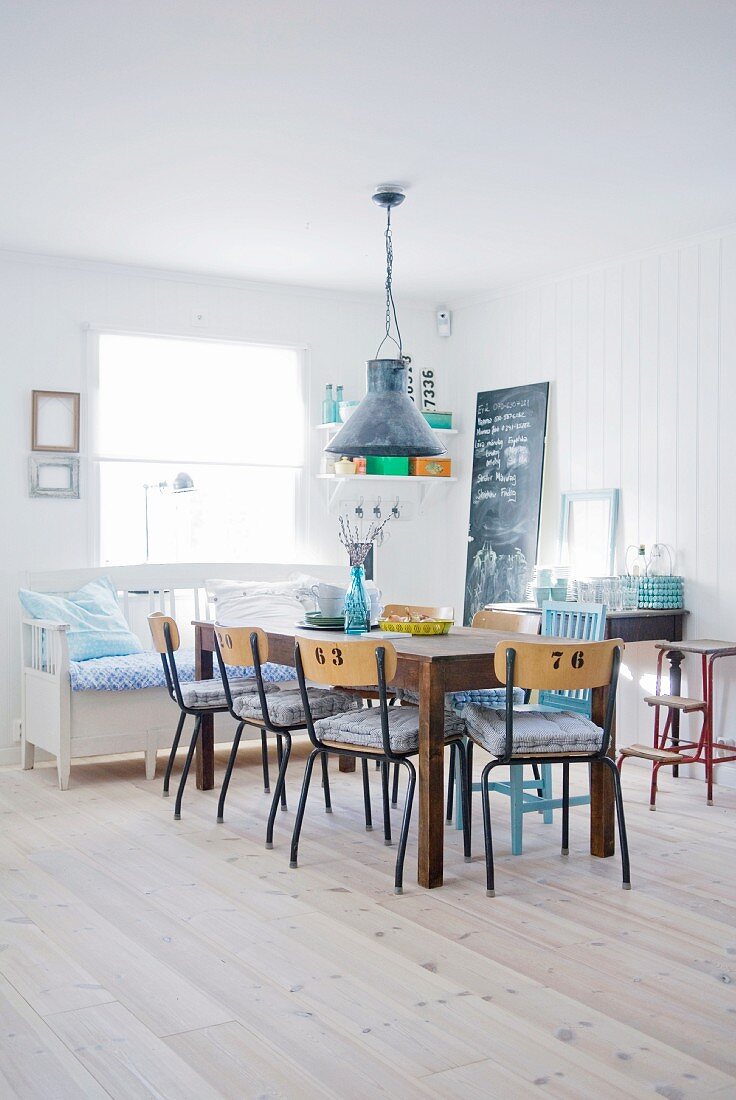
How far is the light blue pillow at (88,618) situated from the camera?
18.4 ft

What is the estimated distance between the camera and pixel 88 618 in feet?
18.9

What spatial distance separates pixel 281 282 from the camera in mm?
6660

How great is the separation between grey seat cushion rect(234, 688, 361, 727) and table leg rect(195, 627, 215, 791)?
0.53 m

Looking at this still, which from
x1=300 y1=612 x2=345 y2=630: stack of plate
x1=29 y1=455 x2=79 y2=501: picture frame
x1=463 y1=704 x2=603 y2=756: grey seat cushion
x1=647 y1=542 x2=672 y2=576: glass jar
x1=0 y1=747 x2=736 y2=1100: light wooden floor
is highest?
x1=29 y1=455 x2=79 y2=501: picture frame

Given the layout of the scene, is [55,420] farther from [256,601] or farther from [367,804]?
[367,804]

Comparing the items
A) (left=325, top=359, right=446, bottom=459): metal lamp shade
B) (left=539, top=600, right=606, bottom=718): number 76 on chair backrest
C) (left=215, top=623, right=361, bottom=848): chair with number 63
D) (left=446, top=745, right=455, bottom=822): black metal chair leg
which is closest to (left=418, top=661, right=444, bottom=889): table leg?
(left=215, top=623, right=361, bottom=848): chair with number 63

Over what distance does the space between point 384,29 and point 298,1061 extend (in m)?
2.79

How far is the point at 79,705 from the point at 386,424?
6.79ft

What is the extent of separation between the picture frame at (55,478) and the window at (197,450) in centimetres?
16

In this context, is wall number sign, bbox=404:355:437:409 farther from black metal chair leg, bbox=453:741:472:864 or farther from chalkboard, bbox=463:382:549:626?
black metal chair leg, bbox=453:741:472:864

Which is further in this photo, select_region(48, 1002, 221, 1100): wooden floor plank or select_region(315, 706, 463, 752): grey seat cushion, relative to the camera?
select_region(315, 706, 463, 752): grey seat cushion

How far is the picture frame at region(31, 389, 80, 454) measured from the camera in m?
5.97

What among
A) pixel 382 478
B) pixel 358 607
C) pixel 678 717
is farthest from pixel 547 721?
pixel 382 478

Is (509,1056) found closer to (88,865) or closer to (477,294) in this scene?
(88,865)
